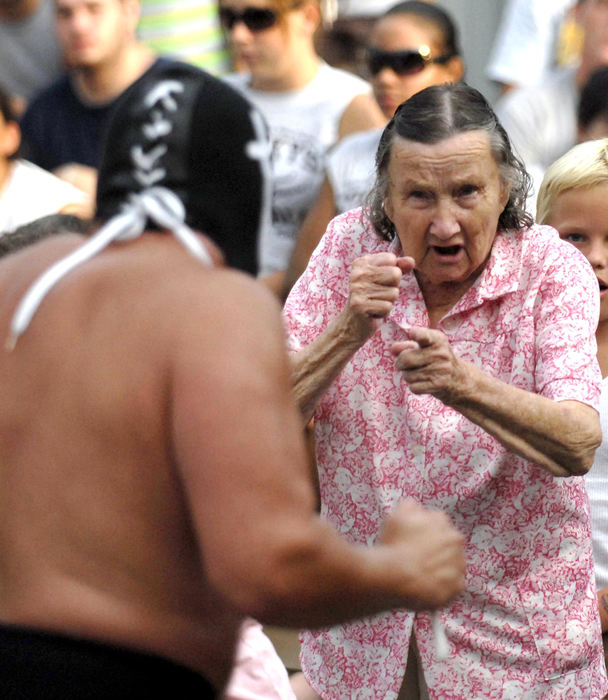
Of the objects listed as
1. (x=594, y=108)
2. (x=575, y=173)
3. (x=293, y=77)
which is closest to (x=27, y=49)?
(x=293, y=77)

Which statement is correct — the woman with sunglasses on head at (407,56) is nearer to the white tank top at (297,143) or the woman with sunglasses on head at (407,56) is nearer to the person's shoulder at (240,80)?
the white tank top at (297,143)

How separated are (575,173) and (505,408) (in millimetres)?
1035

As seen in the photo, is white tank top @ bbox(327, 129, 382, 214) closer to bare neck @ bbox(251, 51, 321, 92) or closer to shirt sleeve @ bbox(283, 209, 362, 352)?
bare neck @ bbox(251, 51, 321, 92)

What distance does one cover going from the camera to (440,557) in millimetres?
2229

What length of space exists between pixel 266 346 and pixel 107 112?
3392mm

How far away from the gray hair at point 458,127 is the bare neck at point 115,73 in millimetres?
2181

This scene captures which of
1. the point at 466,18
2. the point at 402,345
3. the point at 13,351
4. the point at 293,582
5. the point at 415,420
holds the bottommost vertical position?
the point at 466,18

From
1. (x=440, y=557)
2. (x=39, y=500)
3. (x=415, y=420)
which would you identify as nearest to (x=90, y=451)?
(x=39, y=500)

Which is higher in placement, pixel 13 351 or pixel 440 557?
pixel 13 351

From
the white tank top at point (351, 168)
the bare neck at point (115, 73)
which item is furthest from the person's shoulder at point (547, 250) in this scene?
the bare neck at point (115, 73)

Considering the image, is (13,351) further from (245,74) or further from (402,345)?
(245,74)

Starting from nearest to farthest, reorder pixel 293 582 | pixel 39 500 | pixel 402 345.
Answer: pixel 293 582 → pixel 39 500 → pixel 402 345

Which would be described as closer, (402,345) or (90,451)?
(90,451)

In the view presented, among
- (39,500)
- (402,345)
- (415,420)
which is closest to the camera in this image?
(39,500)
